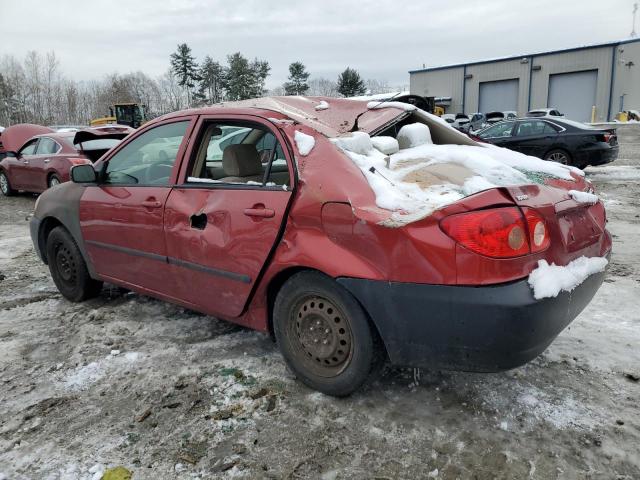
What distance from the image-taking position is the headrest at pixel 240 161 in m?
3.31

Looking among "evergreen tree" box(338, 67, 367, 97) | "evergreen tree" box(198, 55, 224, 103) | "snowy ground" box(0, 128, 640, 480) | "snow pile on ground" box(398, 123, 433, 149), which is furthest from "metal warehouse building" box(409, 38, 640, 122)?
"snow pile on ground" box(398, 123, 433, 149)

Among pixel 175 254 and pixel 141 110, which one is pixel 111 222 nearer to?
pixel 175 254

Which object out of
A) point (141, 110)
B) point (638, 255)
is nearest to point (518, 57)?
point (141, 110)

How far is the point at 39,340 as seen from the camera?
3.71m

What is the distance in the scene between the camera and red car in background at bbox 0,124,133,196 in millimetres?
9359

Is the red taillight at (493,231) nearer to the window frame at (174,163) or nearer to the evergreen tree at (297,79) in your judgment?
the window frame at (174,163)

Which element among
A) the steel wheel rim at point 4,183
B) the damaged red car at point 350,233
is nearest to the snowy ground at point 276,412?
the damaged red car at point 350,233

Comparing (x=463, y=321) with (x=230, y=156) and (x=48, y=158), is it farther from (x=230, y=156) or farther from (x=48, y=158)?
(x=48, y=158)

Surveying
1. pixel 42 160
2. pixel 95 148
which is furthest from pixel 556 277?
pixel 42 160

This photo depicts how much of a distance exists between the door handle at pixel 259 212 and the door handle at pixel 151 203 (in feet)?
2.74

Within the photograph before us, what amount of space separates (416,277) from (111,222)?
2516 millimetres

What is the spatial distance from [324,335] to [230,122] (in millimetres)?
1499

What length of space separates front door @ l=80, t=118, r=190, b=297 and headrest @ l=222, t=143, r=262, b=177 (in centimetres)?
31

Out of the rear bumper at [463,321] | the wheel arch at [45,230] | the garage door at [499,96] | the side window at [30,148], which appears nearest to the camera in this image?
the rear bumper at [463,321]
